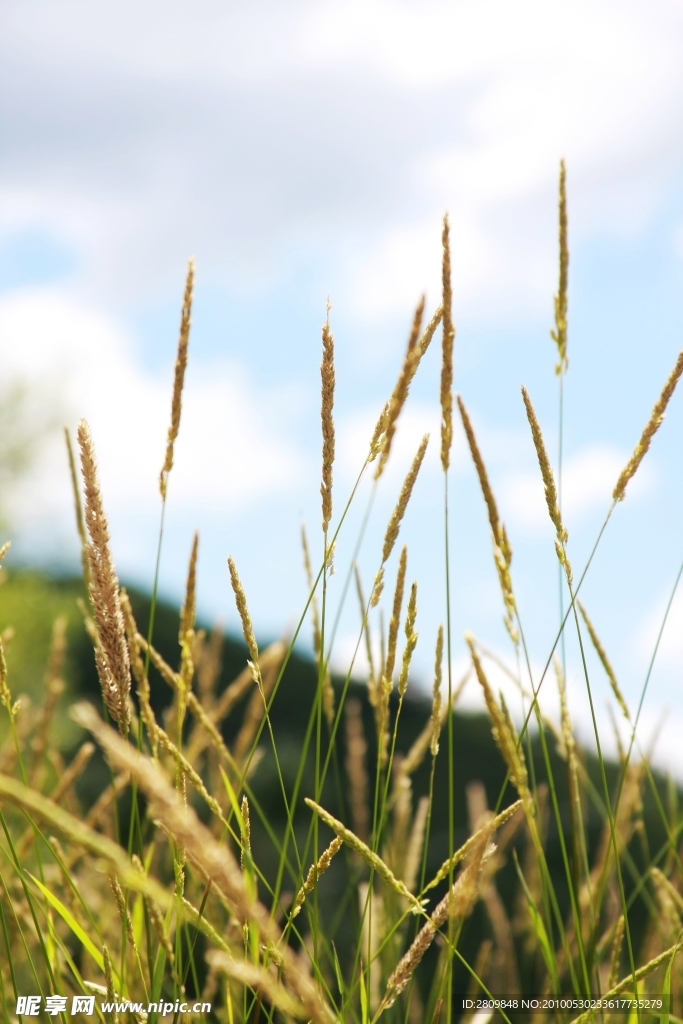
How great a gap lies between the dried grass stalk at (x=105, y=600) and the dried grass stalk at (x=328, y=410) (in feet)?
0.93

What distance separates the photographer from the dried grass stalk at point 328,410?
1.11m

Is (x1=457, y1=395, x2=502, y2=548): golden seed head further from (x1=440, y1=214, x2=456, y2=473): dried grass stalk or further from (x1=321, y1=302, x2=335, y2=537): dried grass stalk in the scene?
(x1=321, y1=302, x2=335, y2=537): dried grass stalk

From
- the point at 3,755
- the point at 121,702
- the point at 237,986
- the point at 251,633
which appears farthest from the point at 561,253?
the point at 3,755

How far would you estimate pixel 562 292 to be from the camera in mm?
1629

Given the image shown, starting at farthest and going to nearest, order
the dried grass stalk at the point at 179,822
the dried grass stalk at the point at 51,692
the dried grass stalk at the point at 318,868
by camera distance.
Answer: the dried grass stalk at the point at 51,692 < the dried grass stalk at the point at 318,868 < the dried grass stalk at the point at 179,822

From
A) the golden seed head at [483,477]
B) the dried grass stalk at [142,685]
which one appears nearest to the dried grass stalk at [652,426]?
the golden seed head at [483,477]

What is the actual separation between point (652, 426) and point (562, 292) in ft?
1.48

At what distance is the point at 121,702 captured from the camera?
1.00 meters

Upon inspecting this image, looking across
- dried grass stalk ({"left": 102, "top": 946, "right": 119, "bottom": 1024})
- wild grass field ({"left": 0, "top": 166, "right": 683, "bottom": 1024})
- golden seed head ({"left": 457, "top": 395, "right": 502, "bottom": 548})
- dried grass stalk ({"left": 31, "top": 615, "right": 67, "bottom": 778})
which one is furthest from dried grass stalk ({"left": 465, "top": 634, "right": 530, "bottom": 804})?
dried grass stalk ({"left": 31, "top": 615, "right": 67, "bottom": 778})

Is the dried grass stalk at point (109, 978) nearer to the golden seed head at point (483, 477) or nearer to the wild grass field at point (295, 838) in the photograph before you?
the wild grass field at point (295, 838)

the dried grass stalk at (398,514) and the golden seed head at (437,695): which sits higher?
the dried grass stalk at (398,514)

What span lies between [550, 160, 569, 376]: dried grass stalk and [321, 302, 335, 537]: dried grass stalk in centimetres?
62

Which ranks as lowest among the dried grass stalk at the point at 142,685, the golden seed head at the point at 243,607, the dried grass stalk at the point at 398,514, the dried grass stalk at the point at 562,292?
the dried grass stalk at the point at 142,685

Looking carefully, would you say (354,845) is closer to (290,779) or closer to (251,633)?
(251,633)
